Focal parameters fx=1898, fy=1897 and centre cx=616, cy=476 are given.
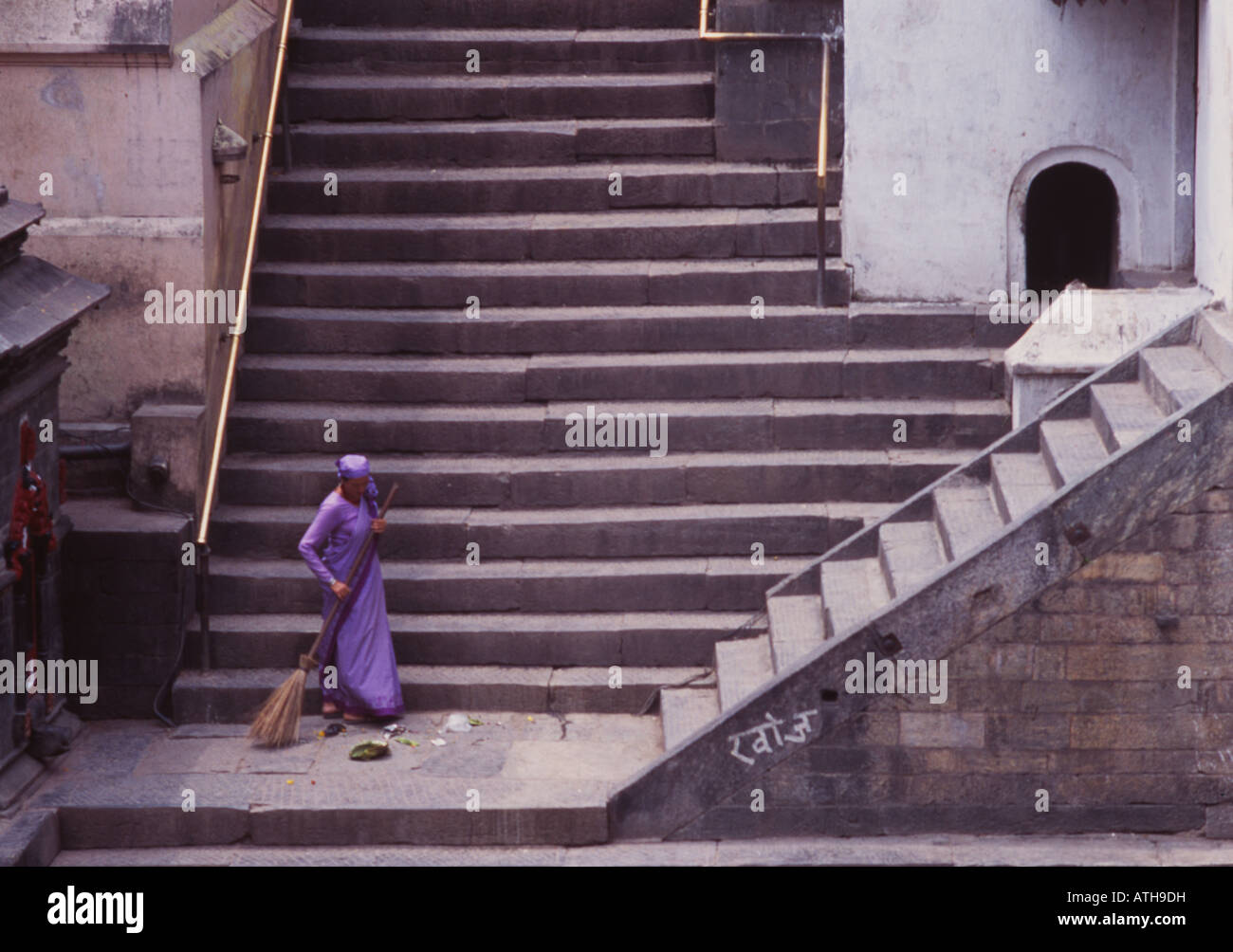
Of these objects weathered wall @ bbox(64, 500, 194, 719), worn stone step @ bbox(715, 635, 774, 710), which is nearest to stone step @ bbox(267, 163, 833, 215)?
weathered wall @ bbox(64, 500, 194, 719)

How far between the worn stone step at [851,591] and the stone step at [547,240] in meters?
3.02

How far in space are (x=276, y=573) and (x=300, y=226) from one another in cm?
297

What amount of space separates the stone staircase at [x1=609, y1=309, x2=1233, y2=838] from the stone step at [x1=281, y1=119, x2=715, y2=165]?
13.5ft

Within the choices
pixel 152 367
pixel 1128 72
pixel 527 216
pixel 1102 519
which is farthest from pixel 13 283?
pixel 1128 72

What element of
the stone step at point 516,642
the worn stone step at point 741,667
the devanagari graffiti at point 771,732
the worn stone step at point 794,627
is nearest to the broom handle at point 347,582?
Answer: the stone step at point 516,642

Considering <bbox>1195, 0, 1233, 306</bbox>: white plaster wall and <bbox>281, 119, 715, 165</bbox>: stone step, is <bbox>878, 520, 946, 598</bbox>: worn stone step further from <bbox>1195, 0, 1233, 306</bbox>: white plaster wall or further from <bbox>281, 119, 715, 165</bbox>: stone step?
<bbox>281, 119, 715, 165</bbox>: stone step

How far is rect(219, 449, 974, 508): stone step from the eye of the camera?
12.5m

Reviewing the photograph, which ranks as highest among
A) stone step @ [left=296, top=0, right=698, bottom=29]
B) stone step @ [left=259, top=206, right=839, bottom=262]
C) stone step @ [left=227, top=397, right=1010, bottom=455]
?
stone step @ [left=296, top=0, right=698, bottom=29]

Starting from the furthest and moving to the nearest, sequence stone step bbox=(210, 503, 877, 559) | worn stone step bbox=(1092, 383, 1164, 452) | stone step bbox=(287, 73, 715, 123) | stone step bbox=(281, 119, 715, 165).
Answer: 1. stone step bbox=(287, 73, 715, 123)
2. stone step bbox=(281, 119, 715, 165)
3. stone step bbox=(210, 503, 877, 559)
4. worn stone step bbox=(1092, 383, 1164, 452)

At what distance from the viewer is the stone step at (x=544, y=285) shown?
13492 millimetres

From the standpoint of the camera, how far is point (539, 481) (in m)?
12.6

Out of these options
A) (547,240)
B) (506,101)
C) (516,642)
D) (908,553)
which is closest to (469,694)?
(516,642)

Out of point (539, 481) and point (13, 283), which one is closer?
point (13, 283)

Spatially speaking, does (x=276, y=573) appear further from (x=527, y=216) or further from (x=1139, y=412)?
(x=1139, y=412)
